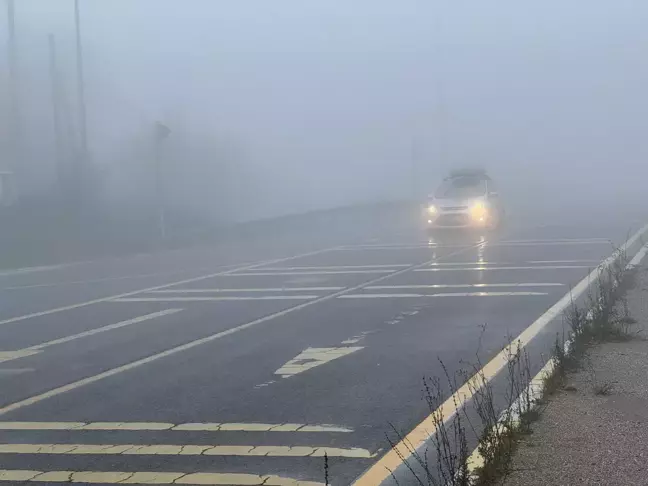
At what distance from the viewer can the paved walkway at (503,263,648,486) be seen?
4831 mm

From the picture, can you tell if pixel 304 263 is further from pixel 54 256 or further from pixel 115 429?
pixel 115 429

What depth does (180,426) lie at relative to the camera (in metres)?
6.37

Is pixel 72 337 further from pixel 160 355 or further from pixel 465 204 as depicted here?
pixel 465 204

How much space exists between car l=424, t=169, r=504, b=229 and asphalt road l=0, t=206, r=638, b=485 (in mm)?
6412

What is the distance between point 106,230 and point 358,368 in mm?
23518

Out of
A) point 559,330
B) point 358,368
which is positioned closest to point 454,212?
point 559,330

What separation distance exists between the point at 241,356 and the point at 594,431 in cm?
432

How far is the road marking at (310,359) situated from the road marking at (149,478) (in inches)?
110

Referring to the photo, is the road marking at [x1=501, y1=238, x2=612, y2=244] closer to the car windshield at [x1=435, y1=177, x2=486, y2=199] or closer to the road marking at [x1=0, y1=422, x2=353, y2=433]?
the car windshield at [x1=435, y1=177, x2=486, y2=199]

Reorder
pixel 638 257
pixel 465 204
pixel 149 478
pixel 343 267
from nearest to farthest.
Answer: pixel 149 478 → pixel 638 257 → pixel 343 267 → pixel 465 204

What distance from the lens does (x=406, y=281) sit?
1533 cm

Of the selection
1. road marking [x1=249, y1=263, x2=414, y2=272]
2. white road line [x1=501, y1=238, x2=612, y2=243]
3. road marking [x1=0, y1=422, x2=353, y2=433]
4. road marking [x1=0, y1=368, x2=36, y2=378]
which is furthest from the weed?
white road line [x1=501, y1=238, x2=612, y2=243]

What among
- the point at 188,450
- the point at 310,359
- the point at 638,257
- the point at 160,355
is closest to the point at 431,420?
the point at 188,450

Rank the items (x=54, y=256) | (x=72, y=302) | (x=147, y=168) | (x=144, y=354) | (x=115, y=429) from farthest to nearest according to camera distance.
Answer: (x=147, y=168) < (x=54, y=256) < (x=72, y=302) < (x=144, y=354) < (x=115, y=429)
